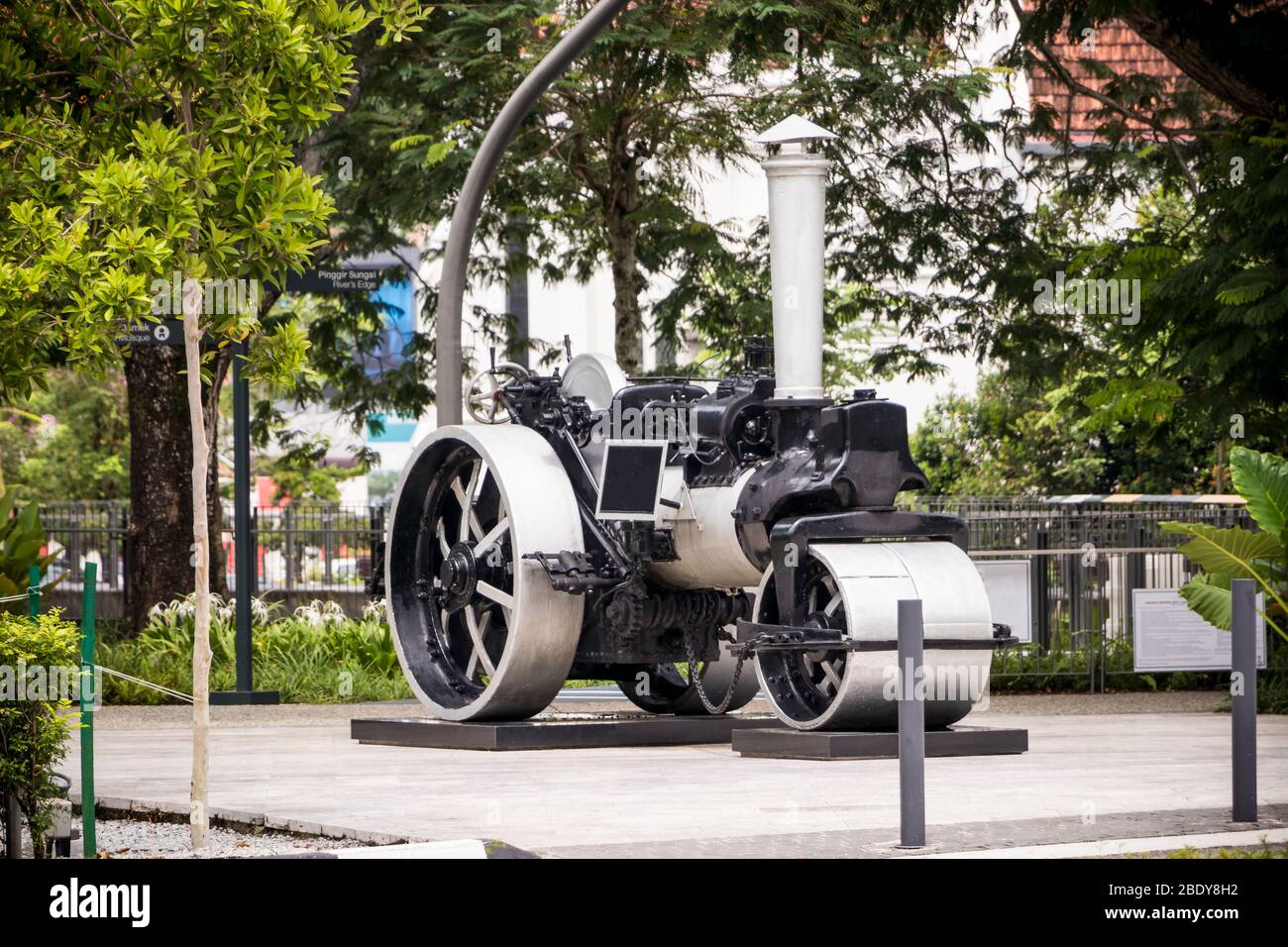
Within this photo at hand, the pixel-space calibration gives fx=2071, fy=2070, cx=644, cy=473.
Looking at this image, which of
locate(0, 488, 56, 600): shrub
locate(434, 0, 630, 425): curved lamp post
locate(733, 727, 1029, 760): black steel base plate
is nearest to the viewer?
locate(733, 727, 1029, 760): black steel base plate

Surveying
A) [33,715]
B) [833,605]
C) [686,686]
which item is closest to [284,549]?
[686,686]

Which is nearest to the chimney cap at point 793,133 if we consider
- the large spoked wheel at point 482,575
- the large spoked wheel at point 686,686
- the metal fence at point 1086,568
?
the large spoked wheel at point 482,575

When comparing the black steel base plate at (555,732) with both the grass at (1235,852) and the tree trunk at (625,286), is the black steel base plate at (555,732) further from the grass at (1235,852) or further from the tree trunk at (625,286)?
the tree trunk at (625,286)

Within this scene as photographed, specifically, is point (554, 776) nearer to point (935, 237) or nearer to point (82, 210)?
point (82, 210)

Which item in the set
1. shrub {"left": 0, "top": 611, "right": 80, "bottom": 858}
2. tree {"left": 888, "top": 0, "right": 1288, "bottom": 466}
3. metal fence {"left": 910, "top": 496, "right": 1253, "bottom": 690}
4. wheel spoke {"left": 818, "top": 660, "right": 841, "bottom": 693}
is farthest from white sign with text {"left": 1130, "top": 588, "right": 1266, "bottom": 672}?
shrub {"left": 0, "top": 611, "right": 80, "bottom": 858}

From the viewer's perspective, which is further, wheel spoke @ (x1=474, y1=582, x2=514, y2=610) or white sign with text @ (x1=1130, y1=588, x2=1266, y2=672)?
white sign with text @ (x1=1130, y1=588, x2=1266, y2=672)

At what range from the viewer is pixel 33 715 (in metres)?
8.56

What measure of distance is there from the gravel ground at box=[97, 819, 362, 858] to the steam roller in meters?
3.80

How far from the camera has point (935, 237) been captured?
21250 mm

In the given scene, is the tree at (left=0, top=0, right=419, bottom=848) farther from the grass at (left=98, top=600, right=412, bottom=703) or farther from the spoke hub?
the grass at (left=98, top=600, right=412, bottom=703)

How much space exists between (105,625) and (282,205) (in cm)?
1448

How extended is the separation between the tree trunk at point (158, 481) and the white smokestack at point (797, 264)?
1057 centimetres

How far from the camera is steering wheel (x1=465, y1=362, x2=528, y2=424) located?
14.6 metres

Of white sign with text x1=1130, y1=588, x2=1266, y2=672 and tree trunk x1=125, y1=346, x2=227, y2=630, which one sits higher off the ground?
tree trunk x1=125, y1=346, x2=227, y2=630
